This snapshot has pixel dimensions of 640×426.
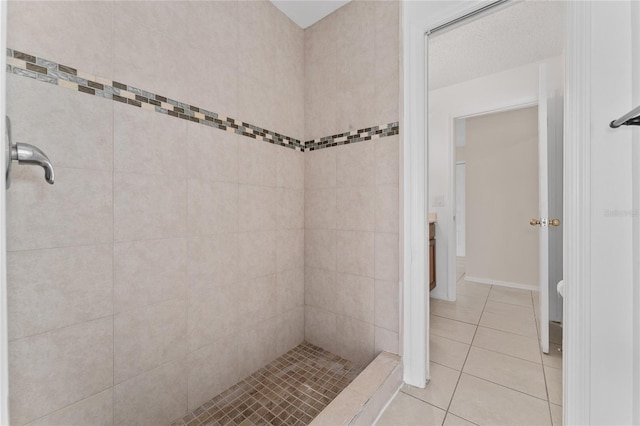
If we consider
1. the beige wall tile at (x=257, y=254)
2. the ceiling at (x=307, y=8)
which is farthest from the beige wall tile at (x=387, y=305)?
the ceiling at (x=307, y=8)

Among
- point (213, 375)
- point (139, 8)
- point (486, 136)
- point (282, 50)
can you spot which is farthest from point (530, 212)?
point (139, 8)

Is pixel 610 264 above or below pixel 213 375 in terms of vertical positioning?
above

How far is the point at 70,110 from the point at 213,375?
141 centimetres

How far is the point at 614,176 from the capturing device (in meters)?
1.01

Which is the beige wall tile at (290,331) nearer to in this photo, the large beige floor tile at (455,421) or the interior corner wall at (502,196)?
the large beige floor tile at (455,421)

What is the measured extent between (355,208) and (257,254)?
2.33 feet

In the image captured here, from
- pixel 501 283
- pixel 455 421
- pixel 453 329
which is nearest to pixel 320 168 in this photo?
pixel 455 421

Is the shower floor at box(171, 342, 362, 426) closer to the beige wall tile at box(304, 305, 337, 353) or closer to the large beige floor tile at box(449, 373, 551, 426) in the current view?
the beige wall tile at box(304, 305, 337, 353)

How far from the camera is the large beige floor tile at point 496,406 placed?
1270 mm

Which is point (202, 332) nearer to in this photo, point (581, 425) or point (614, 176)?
point (581, 425)

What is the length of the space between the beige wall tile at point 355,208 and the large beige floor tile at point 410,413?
0.96 m

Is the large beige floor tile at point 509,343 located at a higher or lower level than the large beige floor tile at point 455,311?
higher

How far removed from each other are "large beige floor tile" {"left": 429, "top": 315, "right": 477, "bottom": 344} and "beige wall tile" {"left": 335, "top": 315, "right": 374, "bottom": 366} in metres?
0.75

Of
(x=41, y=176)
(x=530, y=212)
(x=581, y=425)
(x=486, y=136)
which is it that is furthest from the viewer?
(x=486, y=136)
